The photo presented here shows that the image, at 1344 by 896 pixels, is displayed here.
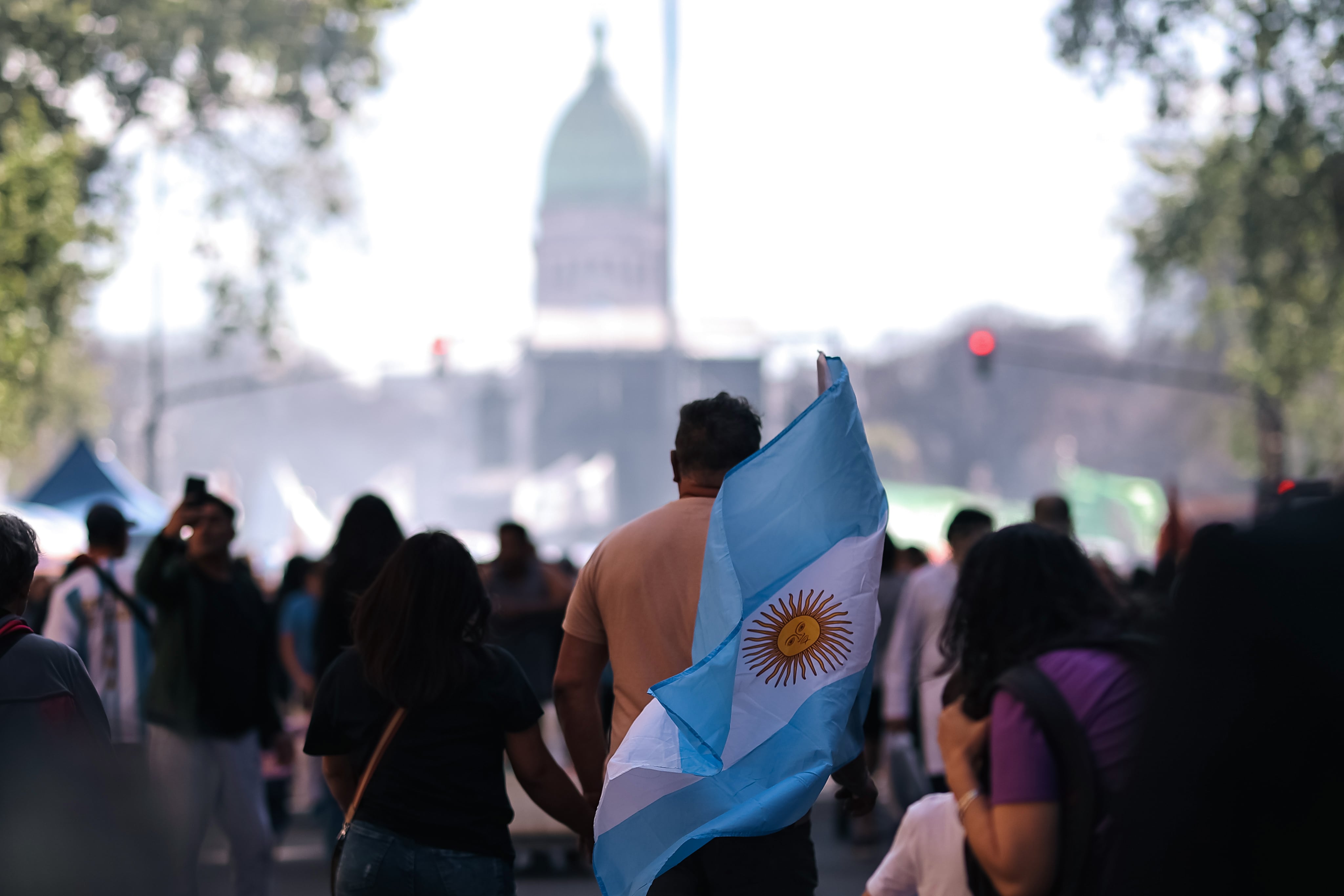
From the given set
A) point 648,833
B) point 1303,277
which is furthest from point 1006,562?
point 1303,277

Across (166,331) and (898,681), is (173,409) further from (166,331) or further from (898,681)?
(898,681)

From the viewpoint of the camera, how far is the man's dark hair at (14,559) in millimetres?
2961

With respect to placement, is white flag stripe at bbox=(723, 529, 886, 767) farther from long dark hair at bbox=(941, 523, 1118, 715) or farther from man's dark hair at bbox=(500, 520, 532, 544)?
man's dark hair at bbox=(500, 520, 532, 544)

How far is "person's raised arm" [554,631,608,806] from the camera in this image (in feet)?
11.1

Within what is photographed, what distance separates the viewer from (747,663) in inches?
117

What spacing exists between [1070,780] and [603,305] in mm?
81748

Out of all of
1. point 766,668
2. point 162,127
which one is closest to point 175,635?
point 766,668

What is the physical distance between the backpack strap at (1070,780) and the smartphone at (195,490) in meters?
3.71

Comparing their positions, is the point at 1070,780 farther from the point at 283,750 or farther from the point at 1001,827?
the point at 283,750

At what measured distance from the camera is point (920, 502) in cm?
3094

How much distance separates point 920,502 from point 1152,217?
9.16 metres

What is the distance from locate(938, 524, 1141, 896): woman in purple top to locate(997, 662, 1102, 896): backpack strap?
0.03ft

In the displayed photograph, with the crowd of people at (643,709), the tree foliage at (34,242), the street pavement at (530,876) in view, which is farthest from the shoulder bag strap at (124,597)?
the tree foliage at (34,242)

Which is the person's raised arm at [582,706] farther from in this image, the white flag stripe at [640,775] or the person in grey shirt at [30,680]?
the person in grey shirt at [30,680]
